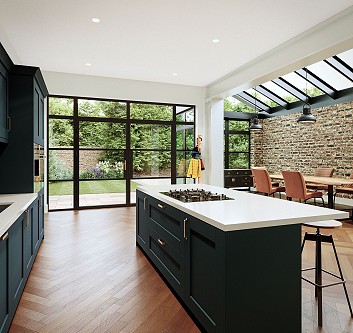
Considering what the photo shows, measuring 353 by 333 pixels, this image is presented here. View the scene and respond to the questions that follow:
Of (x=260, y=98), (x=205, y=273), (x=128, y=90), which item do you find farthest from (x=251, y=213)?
(x=260, y=98)

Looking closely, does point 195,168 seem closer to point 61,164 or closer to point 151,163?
point 151,163

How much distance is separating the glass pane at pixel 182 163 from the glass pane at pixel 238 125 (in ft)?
11.0

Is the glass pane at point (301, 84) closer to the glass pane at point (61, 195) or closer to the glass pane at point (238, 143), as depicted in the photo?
the glass pane at point (238, 143)

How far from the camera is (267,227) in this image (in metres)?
1.85

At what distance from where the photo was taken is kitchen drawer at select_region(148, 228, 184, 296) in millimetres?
2501

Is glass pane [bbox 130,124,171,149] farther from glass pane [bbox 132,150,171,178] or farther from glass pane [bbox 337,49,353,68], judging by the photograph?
glass pane [bbox 337,49,353,68]

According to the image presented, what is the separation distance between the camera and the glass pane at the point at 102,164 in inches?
277

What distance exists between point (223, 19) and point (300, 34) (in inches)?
54.1

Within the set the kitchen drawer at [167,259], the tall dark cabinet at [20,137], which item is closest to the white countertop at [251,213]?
A: the kitchen drawer at [167,259]

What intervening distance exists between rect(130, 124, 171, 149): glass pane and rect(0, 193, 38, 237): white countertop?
4.27 meters

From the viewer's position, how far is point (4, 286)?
6.55 feet

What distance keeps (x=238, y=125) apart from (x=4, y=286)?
9839 mm

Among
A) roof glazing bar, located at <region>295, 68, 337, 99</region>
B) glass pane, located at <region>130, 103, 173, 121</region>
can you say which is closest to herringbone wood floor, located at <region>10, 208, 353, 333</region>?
glass pane, located at <region>130, 103, 173, 121</region>

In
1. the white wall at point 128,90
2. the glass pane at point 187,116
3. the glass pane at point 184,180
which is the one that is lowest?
the glass pane at point 184,180
